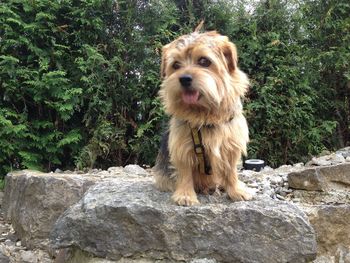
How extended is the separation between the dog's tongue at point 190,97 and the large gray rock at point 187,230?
3.41 ft

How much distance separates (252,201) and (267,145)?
384 cm

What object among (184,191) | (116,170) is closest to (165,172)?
(184,191)

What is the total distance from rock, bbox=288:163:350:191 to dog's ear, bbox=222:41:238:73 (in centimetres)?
273

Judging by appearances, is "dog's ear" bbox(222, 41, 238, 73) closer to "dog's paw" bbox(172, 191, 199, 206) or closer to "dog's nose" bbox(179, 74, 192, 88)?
"dog's nose" bbox(179, 74, 192, 88)

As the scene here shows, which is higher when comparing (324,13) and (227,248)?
(324,13)

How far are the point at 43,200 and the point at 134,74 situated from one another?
270 cm

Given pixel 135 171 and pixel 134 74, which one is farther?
pixel 134 74

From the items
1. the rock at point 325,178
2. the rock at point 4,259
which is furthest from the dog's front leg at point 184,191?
the rock at point 4,259

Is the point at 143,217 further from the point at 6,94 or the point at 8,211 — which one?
the point at 6,94

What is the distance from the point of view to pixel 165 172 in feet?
13.7

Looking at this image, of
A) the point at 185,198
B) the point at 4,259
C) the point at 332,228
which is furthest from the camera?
the point at 4,259

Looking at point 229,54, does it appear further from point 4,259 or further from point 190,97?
point 4,259

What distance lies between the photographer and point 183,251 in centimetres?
404

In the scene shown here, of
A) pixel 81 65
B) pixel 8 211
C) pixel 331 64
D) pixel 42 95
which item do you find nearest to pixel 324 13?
pixel 331 64
